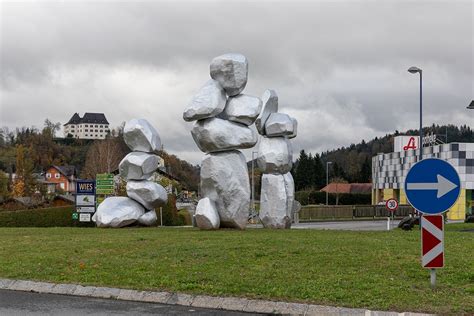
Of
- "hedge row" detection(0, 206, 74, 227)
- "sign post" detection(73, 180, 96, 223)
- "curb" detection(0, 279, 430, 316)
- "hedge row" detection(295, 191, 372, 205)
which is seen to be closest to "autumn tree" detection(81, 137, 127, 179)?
"hedge row" detection(295, 191, 372, 205)

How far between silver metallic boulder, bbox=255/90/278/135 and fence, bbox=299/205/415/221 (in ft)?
98.4

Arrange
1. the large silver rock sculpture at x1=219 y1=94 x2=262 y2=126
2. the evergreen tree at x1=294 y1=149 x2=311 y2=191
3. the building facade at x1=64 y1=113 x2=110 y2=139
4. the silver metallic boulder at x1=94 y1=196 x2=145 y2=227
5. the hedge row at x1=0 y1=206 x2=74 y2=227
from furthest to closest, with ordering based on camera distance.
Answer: the building facade at x1=64 y1=113 x2=110 y2=139, the evergreen tree at x1=294 y1=149 x2=311 y2=191, the hedge row at x1=0 y1=206 x2=74 y2=227, the silver metallic boulder at x1=94 y1=196 x2=145 y2=227, the large silver rock sculpture at x1=219 y1=94 x2=262 y2=126

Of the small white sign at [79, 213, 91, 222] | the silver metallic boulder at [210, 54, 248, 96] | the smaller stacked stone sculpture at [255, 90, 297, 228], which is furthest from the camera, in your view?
the small white sign at [79, 213, 91, 222]

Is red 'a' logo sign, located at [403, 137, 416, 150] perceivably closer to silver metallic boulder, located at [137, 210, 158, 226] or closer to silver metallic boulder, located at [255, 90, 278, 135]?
silver metallic boulder, located at [255, 90, 278, 135]

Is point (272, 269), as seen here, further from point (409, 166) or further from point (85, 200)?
point (409, 166)

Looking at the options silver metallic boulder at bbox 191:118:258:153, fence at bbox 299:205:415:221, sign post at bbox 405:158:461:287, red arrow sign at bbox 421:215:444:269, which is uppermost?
silver metallic boulder at bbox 191:118:258:153

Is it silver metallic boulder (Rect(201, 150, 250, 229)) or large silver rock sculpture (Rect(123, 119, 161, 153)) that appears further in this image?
large silver rock sculpture (Rect(123, 119, 161, 153))

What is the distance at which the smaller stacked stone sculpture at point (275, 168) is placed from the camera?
22.8m

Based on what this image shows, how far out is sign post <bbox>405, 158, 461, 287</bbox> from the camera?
7.92 metres

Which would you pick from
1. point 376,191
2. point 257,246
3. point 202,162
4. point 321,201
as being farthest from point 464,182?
point 257,246

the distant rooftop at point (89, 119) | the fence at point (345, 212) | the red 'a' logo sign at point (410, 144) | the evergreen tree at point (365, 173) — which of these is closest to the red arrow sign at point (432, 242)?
the fence at point (345, 212)

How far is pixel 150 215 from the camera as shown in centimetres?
2477

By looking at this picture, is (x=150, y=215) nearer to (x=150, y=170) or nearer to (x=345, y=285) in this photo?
(x=150, y=170)

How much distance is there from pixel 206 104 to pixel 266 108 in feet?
14.5
